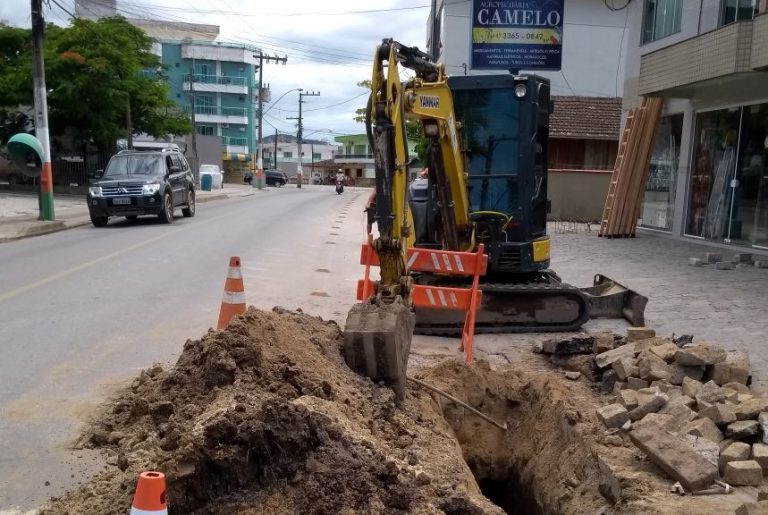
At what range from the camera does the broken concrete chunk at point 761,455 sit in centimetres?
426

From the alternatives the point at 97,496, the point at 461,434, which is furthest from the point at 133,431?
the point at 461,434

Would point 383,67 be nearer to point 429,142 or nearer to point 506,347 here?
point 429,142

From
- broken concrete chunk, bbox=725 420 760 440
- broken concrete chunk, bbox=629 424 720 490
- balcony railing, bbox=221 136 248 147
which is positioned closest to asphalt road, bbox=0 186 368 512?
broken concrete chunk, bbox=629 424 720 490

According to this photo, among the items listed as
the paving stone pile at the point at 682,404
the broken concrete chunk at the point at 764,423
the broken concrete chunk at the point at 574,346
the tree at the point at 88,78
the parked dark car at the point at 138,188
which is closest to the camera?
the paving stone pile at the point at 682,404

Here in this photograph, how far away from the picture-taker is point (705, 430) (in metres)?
4.55

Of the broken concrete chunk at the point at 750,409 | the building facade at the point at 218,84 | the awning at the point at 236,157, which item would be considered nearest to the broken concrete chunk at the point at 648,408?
the broken concrete chunk at the point at 750,409

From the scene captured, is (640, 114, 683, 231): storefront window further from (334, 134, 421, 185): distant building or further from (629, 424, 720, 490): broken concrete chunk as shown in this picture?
(334, 134, 421, 185): distant building

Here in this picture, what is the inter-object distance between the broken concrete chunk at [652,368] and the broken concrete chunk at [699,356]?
14 centimetres

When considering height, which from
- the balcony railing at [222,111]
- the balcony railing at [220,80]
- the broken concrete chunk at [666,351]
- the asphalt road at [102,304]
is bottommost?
the asphalt road at [102,304]

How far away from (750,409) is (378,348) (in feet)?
8.52

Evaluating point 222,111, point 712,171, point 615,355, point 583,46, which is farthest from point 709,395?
point 222,111

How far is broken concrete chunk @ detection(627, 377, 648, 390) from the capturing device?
18.4ft

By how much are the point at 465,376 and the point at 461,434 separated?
596 mm

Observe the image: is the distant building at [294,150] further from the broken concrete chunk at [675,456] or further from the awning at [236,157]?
the broken concrete chunk at [675,456]
